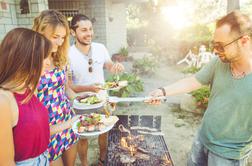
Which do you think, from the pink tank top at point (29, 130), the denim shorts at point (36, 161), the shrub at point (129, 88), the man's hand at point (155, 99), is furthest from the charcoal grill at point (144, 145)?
the shrub at point (129, 88)

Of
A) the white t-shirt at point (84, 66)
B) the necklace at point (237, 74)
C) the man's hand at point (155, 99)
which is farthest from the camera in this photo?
the white t-shirt at point (84, 66)

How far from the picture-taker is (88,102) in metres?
2.57

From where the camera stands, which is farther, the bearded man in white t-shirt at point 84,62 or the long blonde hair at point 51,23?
the bearded man in white t-shirt at point 84,62

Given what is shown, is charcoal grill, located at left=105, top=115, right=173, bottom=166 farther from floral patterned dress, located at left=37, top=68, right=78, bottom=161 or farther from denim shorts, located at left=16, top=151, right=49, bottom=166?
denim shorts, located at left=16, top=151, right=49, bottom=166

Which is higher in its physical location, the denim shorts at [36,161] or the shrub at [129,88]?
the denim shorts at [36,161]

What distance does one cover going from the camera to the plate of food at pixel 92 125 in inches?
79.6

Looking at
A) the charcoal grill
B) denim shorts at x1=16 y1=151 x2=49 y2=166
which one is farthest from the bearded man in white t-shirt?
denim shorts at x1=16 y1=151 x2=49 y2=166

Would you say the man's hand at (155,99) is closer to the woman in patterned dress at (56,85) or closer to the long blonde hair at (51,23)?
the woman in patterned dress at (56,85)

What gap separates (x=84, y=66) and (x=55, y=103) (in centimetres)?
88

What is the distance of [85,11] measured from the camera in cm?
914

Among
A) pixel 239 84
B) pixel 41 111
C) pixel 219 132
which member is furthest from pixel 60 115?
pixel 239 84

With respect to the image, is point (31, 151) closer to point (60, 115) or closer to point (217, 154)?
point (60, 115)

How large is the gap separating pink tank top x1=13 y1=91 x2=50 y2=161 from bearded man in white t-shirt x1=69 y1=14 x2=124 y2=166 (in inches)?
50.6

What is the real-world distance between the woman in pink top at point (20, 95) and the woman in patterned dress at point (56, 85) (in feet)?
1.60
